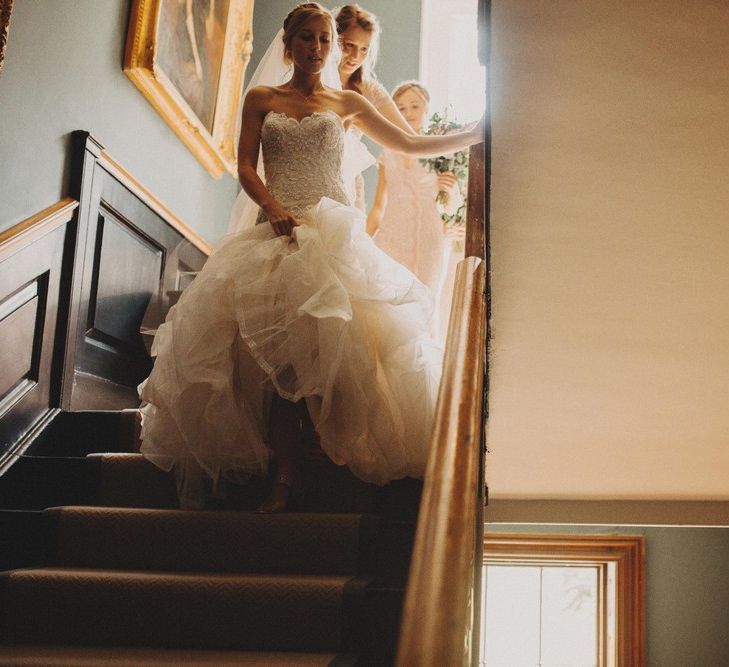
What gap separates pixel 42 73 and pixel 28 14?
24cm

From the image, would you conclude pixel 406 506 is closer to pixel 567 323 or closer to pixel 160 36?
pixel 567 323

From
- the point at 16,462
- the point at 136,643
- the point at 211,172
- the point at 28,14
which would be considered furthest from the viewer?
the point at 211,172

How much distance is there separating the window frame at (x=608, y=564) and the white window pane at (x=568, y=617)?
109mm

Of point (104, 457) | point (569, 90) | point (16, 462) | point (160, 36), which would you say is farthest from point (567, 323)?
point (160, 36)

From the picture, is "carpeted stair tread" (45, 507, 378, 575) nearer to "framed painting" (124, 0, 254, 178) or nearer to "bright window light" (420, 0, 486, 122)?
"framed painting" (124, 0, 254, 178)

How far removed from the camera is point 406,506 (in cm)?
264

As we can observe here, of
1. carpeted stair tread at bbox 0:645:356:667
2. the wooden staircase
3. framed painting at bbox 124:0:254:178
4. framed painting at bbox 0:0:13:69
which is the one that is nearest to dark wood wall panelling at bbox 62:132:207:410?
framed painting at bbox 124:0:254:178

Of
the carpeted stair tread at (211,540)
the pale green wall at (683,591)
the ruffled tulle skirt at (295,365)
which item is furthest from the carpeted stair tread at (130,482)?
the pale green wall at (683,591)

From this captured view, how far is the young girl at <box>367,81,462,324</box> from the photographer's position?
4555 millimetres

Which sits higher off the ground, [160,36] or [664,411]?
[160,36]

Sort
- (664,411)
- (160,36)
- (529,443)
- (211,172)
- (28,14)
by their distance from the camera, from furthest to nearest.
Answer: (211,172)
(160,36)
(529,443)
(664,411)
(28,14)

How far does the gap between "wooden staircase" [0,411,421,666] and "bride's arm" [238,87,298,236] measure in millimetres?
805

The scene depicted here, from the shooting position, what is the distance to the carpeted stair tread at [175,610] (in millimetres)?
2135

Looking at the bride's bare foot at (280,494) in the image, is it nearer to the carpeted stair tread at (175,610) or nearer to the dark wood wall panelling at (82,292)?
the carpeted stair tread at (175,610)
